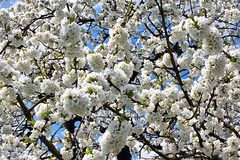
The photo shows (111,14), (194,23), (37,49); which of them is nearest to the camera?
(194,23)

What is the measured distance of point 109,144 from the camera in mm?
2441

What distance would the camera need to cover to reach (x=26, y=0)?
8703mm

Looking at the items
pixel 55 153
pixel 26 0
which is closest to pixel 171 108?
pixel 55 153

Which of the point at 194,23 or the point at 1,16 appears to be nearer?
the point at 194,23

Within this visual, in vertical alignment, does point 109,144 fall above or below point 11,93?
below

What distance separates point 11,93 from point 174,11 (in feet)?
19.8

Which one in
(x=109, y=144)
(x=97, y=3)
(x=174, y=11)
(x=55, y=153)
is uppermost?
(x=97, y=3)

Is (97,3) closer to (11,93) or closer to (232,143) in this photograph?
(11,93)

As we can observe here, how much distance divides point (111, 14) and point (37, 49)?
10.9 ft

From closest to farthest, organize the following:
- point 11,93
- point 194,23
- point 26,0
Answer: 1. point 194,23
2. point 11,93
3. point 26,0

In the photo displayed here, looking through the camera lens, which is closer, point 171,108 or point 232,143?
point 171,108

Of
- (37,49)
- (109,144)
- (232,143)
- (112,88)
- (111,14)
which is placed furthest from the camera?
(111,14)

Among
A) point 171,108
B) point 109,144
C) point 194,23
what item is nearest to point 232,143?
point 171,108

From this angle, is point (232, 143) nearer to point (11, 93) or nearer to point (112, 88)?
point (112, 88)
